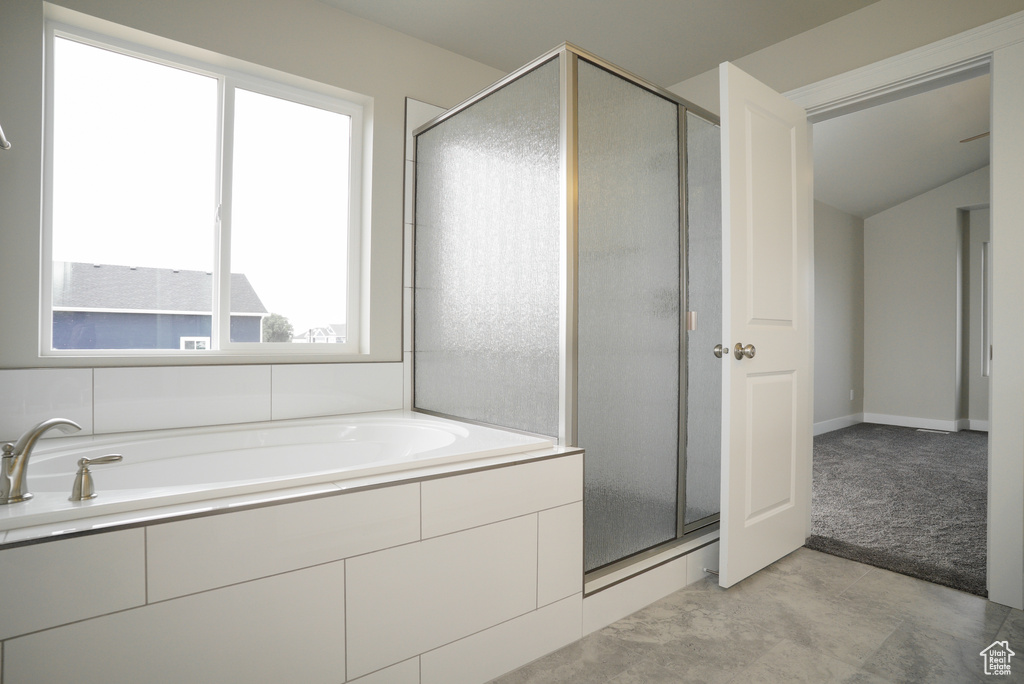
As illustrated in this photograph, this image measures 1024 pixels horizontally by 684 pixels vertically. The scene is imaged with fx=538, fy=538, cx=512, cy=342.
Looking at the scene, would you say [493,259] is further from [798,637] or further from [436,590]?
[798,637]

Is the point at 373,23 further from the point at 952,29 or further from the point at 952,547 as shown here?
the point at 952,547

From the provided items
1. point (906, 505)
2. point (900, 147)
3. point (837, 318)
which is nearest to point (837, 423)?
point (837, 318)

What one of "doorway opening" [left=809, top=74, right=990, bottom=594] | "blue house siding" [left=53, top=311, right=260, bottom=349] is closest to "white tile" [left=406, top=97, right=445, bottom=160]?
"blue house siding" [left=53, top=311, right=260, bottom=349]

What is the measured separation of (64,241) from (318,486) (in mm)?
1508

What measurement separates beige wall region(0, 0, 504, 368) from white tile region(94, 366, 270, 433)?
0.46 feet

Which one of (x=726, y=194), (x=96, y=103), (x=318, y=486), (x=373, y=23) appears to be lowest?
(x=318, y=486)

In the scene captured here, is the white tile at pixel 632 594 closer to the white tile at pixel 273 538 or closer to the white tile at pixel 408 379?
the white tile at pixel 273 538

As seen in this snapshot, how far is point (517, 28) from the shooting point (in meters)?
2.59

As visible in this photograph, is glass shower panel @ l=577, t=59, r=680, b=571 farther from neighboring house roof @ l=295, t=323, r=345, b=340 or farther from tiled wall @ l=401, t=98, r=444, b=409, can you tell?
neighboring house roof @ l=295, t=323, r=345, b=340

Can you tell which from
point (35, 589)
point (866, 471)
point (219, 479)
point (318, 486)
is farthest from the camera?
point (866, 471)

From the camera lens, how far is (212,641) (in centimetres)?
110

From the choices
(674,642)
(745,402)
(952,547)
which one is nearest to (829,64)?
(745,402)

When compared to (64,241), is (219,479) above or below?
below

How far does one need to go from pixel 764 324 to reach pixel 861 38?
4.51ft
